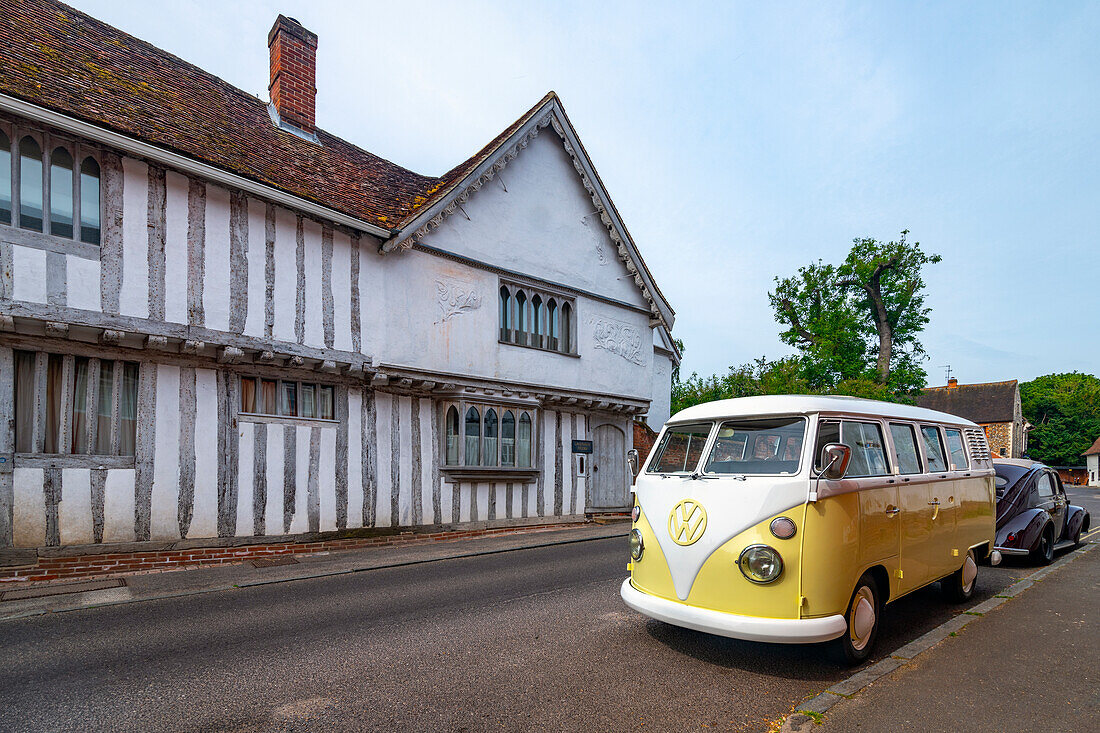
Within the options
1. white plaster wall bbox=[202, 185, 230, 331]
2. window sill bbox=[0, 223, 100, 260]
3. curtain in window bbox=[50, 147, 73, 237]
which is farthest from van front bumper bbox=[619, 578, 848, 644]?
curtain in window bbox=[50, 147, 73, 237]

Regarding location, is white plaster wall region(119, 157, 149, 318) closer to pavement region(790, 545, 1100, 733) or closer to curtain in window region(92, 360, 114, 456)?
curtain in window region(92, 360, 114, 456)

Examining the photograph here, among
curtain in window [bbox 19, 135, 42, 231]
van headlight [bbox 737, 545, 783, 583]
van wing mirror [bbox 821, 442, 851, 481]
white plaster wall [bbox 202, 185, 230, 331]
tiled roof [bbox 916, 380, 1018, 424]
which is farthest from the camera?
tiled roof [bbox 916, 380, 1018, 424]

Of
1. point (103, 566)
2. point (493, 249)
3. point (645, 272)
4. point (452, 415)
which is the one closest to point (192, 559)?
point (103, 566)

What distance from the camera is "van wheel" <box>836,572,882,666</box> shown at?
4859 mm

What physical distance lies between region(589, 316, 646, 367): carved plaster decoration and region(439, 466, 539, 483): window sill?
4.09m

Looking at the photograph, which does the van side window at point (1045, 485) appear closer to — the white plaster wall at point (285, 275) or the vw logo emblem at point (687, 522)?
the vw logo emblem at point (687, 522)

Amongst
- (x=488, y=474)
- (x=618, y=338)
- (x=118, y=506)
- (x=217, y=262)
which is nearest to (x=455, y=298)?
(x=488, y=474)

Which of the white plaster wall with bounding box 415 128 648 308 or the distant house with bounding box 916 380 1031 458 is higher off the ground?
the white plaster wall with bounding box 415 128 648 308

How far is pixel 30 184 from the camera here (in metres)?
8.91

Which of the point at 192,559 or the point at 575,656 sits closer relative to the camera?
the point at 575,656

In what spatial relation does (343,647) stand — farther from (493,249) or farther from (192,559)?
(493,249)

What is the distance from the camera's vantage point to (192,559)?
389 inches

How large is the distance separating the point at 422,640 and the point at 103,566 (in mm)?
6245

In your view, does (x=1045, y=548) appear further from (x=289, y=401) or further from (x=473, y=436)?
(x=289, y=401)
